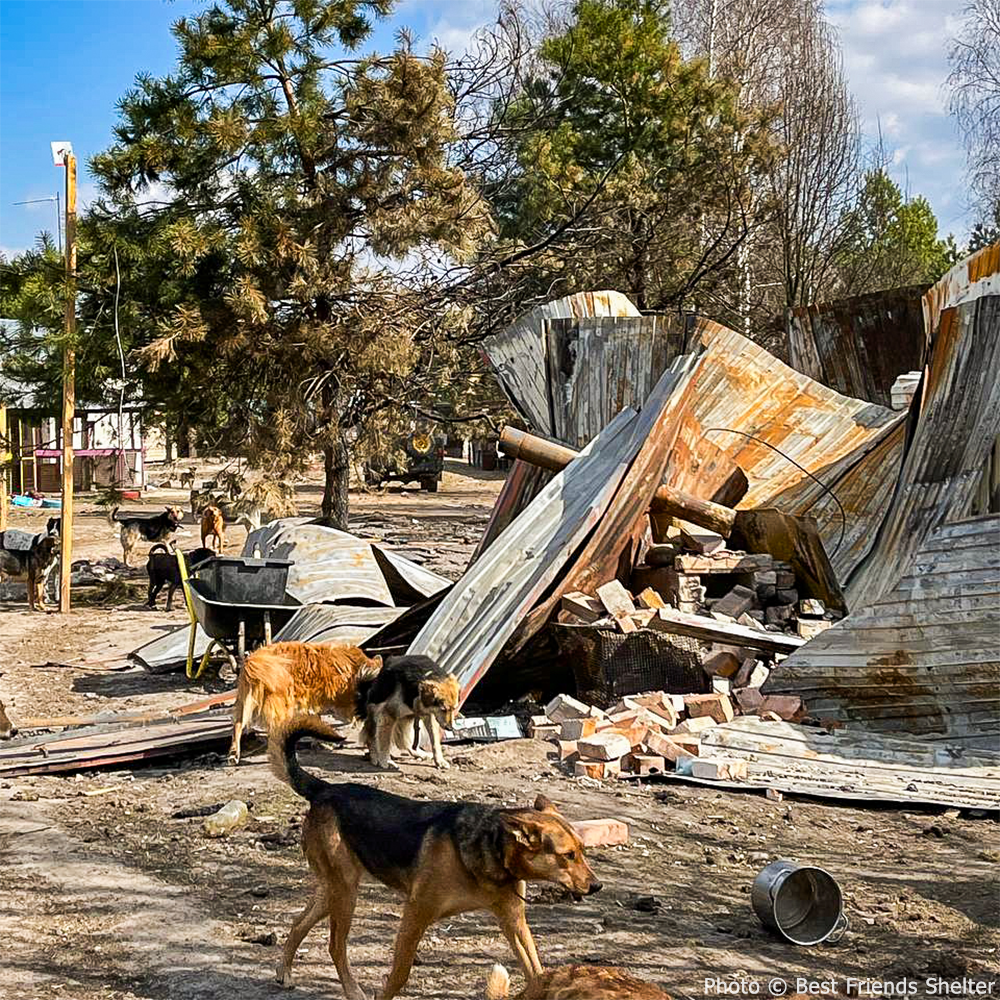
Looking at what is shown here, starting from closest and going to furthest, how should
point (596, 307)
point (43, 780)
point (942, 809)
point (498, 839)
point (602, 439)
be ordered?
1. point (498, 839)
2. point (942, 809)
3. point (43, 780)
4. point (602, 439)
5. point (596, 307)

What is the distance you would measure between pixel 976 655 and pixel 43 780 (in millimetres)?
5879

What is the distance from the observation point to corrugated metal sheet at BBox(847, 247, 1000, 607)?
934 cm

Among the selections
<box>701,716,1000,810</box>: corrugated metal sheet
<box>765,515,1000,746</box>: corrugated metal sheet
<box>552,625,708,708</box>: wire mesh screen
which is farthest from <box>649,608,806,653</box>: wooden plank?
<box>701,716,1000,810</box>: corrugated metal sheet

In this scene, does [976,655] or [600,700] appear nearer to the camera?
[976,655]

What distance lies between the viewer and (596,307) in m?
14.3

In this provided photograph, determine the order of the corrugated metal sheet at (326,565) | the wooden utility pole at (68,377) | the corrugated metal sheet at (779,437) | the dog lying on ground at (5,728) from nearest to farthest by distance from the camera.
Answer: the dog lying on ground at (5,728), the corrugated metal sheet at (779,437), the corrugated metal sheet at (326,565), the wooden utility pole at (68,377)

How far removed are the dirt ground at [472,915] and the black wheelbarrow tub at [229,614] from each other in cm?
254

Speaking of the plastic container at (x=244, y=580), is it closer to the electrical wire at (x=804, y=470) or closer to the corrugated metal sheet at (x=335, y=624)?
the corrugated metal sheet at (x=335, y=624)

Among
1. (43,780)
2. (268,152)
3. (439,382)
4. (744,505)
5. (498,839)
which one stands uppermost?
(268,152)

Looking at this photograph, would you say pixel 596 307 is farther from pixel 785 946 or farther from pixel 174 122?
pixel 785 946

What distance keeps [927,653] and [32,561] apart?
11.9 meters

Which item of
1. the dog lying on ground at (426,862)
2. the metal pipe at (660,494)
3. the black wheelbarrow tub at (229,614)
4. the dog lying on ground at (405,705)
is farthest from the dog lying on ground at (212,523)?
the dog lying on ground at (426,862)

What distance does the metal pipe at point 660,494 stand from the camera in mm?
10797

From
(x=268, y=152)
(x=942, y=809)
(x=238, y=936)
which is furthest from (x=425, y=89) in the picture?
(x=238, y=936)
